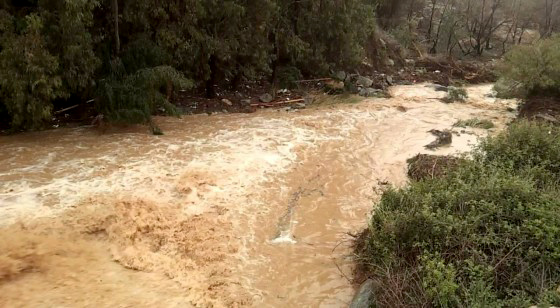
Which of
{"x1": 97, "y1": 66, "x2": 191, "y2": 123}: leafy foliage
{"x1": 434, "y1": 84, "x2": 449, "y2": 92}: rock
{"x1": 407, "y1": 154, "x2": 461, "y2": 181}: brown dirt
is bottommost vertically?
{"x1": 434, "y1": 84, "x2": 449, "y2": 92}: rock

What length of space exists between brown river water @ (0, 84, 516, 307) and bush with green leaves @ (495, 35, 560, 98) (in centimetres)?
271

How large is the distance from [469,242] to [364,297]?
126 centimetres

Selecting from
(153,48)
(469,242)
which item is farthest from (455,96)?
(469,242)

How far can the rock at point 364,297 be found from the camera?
4.91 metres

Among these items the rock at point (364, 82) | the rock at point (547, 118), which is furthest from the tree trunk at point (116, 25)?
the rock at point (547, 118)

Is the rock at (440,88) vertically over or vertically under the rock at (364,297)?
under

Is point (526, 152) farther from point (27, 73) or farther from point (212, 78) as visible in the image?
point (212, 78)

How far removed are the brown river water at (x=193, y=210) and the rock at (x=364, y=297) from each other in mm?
365

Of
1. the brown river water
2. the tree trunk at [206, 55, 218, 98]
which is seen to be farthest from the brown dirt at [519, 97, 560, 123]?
the tree trunk at [206, 55, 218, 98]

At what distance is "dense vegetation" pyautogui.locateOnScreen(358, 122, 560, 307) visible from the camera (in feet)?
14.7

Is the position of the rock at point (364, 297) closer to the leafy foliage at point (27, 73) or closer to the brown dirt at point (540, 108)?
the leafy foliage at point (27, 73)

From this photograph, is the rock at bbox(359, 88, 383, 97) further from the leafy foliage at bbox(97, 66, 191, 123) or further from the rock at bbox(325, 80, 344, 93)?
the leafy foliage at bbox(97, 66, 191, 123)

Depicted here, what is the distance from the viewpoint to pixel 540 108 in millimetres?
12914

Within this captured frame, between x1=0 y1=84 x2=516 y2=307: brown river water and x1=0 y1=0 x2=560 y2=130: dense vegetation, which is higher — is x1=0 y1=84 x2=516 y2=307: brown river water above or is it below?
below
